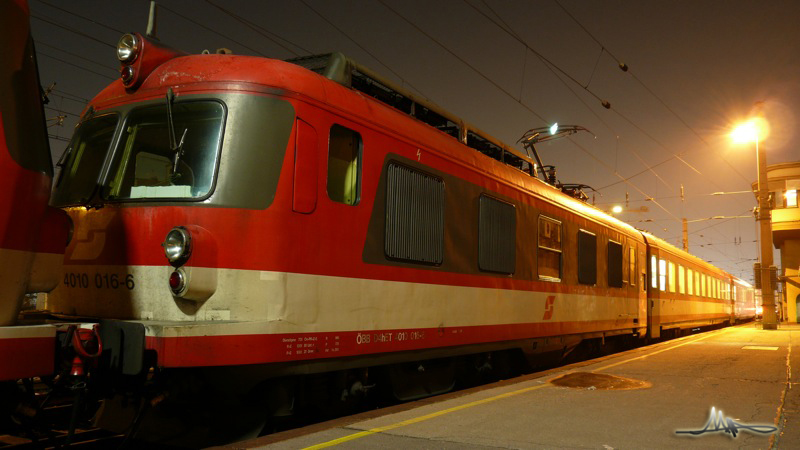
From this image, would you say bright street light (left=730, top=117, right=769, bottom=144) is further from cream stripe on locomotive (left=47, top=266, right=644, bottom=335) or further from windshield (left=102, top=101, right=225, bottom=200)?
windshield (left=102, top=101, right=225, bottom=200)

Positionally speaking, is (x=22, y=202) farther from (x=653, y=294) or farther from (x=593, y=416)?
(x=653, y=294)

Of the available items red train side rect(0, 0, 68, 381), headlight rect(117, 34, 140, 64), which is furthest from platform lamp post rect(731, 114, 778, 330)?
red train side rect(0, 0, 68, 381)

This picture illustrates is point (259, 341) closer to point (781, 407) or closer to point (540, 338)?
point (781, 407)

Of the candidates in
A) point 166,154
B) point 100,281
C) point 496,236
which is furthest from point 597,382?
point 100,281

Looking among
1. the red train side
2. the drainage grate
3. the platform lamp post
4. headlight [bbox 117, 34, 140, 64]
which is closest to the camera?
the red train side

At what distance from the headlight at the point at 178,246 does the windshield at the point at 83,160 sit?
1249 mm

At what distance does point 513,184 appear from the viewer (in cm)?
916

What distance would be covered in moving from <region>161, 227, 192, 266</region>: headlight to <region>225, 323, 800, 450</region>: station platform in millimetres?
1484

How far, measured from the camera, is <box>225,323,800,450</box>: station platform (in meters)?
4.90

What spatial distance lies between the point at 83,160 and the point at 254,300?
7.50 ft

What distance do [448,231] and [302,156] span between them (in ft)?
8.15

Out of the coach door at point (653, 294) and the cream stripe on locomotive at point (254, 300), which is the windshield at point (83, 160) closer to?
the cream stripe on locomotive at point (254, 300)

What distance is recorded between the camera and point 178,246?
4.67m

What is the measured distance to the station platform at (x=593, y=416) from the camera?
4898 millimetres
